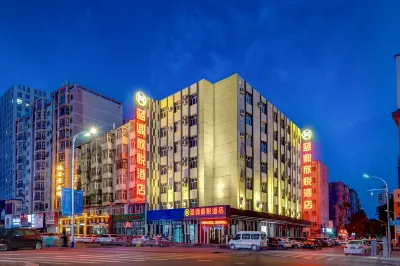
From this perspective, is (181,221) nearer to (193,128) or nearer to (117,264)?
(193,128)

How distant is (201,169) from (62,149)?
144 feet

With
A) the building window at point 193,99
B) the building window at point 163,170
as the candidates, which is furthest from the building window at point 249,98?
the building window at point 163,170

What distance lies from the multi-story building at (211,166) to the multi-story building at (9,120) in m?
77.5

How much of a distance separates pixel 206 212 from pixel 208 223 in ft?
7.09

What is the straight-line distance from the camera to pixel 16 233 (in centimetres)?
3147

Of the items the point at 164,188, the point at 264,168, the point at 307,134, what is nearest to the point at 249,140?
the point at 264,168

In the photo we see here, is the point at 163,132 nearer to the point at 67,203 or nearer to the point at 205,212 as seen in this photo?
the point at 205,212

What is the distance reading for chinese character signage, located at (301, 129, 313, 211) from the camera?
80.3 meters

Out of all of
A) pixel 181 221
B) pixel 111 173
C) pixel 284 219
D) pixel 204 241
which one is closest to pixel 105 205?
pixel 111 173

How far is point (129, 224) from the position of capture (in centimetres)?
7231

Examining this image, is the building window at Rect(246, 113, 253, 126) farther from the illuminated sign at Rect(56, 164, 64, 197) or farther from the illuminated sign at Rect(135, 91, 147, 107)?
the illuminated sign at Rect(56, 164, 64, 197)

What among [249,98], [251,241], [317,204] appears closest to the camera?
[251,241]

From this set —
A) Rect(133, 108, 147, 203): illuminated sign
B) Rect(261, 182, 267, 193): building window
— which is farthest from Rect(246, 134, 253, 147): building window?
Rect(133, 108, 147, 203): illuminated sign

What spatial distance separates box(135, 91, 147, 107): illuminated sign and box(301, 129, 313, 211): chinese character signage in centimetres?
3177
